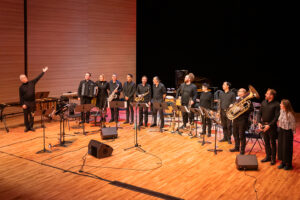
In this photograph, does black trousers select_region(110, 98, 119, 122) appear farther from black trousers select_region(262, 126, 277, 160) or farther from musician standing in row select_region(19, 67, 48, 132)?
black trousers select_region(262, 126, 277, 160)

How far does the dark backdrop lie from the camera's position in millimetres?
12289

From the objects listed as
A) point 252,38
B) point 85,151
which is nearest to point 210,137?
point 85,151

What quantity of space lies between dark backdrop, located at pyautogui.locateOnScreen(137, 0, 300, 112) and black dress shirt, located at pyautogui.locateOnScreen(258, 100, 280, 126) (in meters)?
5.89

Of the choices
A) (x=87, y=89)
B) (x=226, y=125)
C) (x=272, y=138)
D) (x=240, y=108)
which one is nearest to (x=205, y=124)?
(x=226, y=125)

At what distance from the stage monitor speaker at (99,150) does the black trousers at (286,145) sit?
385 cm

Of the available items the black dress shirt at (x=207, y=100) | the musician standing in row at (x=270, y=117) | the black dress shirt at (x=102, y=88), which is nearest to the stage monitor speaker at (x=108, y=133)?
the black dress shirt at (x=102, y=88)

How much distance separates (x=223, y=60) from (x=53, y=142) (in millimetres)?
7896

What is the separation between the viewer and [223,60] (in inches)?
531

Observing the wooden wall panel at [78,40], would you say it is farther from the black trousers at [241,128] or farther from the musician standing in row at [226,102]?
the black trousers at [241,128]

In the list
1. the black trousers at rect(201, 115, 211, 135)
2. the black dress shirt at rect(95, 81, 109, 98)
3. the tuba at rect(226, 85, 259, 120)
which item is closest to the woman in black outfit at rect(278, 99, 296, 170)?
the tuba at rect(226, 85, 259, 120)

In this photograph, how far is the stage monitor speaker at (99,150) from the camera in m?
7.51

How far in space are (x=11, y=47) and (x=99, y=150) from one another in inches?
253

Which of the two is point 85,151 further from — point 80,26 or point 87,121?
point 80,26

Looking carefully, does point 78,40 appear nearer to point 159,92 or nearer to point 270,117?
point 159,92
